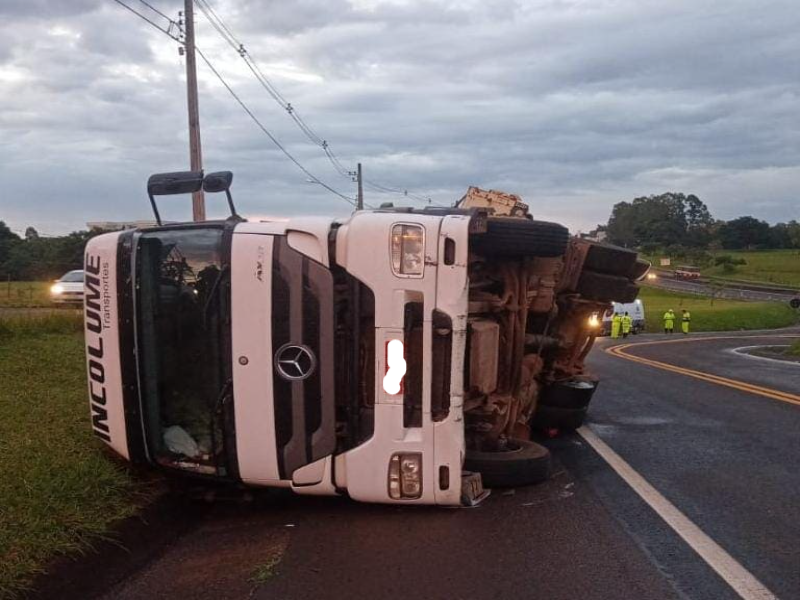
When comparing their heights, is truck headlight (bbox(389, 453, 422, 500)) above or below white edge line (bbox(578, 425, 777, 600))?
above

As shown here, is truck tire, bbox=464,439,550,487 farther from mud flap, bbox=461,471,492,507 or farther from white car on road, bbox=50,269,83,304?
white car on road, bbox=50,269,83,304

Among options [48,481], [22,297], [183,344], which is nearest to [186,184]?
[183,344]

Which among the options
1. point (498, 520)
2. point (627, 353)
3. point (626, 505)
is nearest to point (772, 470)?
point (626, 505)

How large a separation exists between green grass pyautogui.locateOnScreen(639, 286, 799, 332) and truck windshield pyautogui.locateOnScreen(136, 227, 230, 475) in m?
49.2

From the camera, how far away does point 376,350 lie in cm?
554

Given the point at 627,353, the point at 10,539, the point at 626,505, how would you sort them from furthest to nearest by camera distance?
the point at 627,353
the point at 626,505
the point at 10,539

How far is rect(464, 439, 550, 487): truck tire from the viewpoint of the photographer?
22.1ft

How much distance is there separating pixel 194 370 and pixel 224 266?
0.67 m

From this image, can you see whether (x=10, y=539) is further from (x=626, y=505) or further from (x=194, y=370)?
(x=626, y=505)

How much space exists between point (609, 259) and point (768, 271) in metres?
94.9

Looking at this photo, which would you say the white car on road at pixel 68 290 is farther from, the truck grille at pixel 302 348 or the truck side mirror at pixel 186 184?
the truck grille at pixel 302 348

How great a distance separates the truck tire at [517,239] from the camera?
6484 millimetres

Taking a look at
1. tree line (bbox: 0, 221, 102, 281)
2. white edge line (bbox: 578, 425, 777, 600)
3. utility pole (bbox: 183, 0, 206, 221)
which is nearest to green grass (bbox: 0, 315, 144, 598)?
white edge line (bbox: 578, 425, 777, 600)

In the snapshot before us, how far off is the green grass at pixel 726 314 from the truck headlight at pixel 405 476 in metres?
49.0
